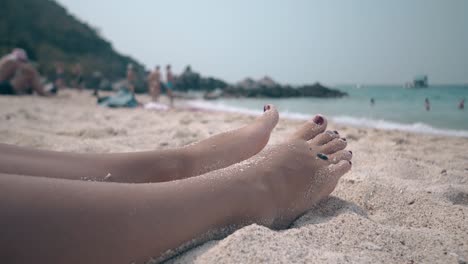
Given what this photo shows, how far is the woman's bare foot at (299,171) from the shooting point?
1.26 meters

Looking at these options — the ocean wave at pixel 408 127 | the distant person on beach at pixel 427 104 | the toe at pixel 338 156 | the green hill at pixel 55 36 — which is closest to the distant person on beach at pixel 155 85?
the ocean wave at pixel 408 127

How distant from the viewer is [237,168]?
49.4 inches

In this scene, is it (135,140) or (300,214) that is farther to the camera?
(135,140)

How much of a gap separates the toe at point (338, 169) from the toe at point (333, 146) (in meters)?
0.10

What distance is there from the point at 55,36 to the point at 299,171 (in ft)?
100

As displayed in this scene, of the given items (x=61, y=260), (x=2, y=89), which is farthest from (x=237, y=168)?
(x=2, y=89)

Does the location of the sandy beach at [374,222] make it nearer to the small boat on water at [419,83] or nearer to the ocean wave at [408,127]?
the ocean wave at [408,127]

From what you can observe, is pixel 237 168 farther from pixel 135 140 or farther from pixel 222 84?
pixel 222 84

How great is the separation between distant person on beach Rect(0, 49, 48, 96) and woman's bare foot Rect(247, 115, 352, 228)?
7.18 meters

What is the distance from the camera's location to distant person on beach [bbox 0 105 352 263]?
76 cm

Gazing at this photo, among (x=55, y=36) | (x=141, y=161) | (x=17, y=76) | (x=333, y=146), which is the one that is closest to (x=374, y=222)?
(x=333, y=146)

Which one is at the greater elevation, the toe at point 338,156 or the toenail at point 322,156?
the toenail at point 322,156

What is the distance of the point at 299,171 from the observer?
144 cm

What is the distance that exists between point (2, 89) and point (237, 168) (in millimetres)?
7299
